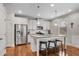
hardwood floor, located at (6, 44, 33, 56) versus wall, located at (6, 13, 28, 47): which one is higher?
wall, located at (6, 13, 28, 47)

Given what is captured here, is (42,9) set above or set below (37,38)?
above

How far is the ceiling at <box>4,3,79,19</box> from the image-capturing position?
411 centimetres

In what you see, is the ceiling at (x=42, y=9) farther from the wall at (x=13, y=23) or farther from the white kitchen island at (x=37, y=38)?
the white kitchen island at (x=37, y=38)

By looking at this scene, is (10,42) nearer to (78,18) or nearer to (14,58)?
(14,58)

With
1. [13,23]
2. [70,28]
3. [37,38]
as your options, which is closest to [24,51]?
[37,38]

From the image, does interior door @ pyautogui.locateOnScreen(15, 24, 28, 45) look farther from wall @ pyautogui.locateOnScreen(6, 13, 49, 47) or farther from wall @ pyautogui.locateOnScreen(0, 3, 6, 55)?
wall @ pyautogui.locateOnScreen(0, 3, 6, 55)

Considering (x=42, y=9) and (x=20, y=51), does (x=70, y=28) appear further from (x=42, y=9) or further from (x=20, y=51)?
(x=20, y=51)

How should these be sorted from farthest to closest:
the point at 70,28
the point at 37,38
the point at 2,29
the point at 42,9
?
the point at 37,38 → the point at 70,28 → the point at 42,9 → the point at 2,29

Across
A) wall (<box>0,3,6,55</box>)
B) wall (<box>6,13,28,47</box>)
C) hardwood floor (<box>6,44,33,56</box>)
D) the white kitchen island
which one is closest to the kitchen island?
the white kitchen island

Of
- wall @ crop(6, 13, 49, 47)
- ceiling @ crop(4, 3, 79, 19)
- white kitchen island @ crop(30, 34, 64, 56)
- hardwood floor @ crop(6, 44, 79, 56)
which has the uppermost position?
ceiling @ crop(4, 3, 79, 19)

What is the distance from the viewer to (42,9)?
14.0 ft

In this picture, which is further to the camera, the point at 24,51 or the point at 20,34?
the point at 20,34

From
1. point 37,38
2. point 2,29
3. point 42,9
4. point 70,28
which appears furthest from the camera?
point 37,38

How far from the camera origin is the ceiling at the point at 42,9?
13.5ft
